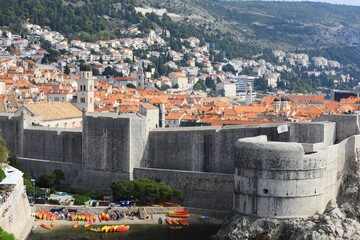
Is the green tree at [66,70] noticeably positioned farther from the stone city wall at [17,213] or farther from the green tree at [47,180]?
the stone city wall at [17,213]

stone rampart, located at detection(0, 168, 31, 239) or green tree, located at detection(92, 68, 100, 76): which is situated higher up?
green tree, located at detection(92, 68, 100, 76)

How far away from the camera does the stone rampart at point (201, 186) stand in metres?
43.5

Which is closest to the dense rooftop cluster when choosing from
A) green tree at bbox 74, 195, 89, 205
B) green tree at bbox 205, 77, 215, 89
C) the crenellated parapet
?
green tree at bbox 205, 77, 215, 89

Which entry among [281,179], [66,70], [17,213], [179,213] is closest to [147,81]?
[66,70]

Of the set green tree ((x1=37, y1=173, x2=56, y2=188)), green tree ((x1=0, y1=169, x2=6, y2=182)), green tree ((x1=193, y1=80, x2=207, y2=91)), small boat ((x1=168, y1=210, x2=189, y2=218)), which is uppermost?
green tree ((x1=193, y1=80, x2=207, y2=91))

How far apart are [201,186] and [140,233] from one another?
504cm

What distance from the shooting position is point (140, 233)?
41.2 m

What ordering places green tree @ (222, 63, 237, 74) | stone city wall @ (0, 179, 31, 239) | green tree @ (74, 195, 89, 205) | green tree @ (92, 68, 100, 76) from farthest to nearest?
green tree @ (222, 63, 237, 74) → green tree @ (92, 68, 100, 76) → green tree @ (74, 195, 89, 205) → stone city wall @ (0, 179, 31, 239)

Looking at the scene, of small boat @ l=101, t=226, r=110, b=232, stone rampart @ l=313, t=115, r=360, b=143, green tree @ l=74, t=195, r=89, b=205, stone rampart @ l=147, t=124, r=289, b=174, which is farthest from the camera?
green tree @ l=74, t=195, r=89, b=205

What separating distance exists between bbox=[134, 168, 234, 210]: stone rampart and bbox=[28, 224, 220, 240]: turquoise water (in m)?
1.78

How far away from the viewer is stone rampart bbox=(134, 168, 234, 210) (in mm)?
43500

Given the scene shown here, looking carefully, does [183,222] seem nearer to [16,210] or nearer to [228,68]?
[16,210]

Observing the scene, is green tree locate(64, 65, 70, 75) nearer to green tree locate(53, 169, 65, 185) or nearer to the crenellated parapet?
green tree locate(53, 169, 65, 185)

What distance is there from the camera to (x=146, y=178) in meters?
46.4
